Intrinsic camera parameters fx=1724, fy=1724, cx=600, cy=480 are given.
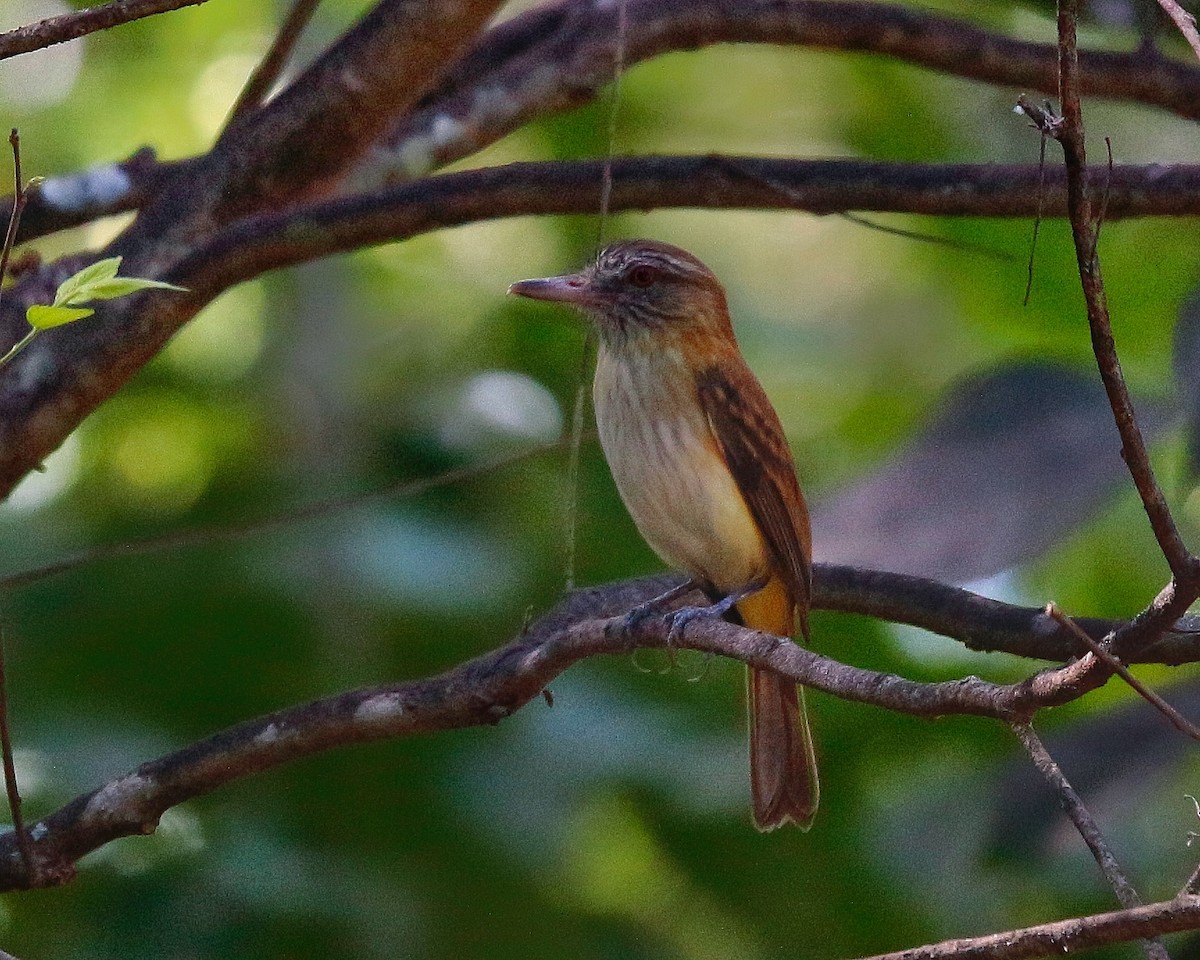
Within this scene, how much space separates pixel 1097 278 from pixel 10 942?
3.19 m

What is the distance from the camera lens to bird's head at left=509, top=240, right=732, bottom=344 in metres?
4.32

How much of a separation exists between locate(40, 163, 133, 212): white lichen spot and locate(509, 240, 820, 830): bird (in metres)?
0.96

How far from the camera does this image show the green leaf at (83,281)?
2.25 m

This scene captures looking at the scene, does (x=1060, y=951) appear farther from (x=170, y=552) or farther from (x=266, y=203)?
(x=170, y=552)

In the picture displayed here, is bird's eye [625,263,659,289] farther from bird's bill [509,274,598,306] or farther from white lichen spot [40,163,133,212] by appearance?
white lichen spot [40,163,133,212]

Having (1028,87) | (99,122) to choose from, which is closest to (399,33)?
(1028,87)

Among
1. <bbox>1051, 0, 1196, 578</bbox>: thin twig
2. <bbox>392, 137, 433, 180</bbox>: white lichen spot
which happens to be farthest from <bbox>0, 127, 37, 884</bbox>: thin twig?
<bbox>392, 137, 433, 180</bbox>: white lichen spot

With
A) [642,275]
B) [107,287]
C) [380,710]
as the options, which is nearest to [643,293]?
[642,275]

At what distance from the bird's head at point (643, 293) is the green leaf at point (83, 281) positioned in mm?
2025

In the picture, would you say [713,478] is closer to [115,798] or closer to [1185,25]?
[115,798]

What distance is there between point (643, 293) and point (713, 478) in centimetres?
62

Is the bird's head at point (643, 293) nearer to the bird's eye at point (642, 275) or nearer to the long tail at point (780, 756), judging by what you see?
the bird's eye at point (642, 275)

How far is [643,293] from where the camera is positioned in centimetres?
439

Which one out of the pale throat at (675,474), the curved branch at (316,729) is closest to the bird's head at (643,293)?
the pale throat at (675,474)
